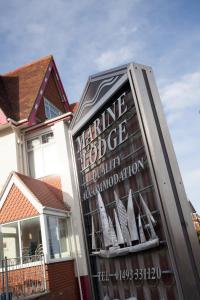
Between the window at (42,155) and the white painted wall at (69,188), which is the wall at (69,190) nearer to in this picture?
the white painted wall at (69,188)

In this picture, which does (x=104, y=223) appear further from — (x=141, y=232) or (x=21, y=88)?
(x=21, y=88)

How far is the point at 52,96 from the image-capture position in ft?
61.6

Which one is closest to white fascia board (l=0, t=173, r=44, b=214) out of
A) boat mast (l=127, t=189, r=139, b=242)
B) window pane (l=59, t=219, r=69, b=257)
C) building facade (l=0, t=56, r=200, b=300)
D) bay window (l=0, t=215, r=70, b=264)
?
bay window (l=0, t=215, r=70, b=264)

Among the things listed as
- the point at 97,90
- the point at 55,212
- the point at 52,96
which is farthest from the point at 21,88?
the point at 97,90

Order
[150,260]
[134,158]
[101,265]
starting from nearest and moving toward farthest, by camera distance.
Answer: [150,260] < [134,158] < [101,265]

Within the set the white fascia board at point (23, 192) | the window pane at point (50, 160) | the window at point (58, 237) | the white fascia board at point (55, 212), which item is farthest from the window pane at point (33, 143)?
the window at point (58, 237)

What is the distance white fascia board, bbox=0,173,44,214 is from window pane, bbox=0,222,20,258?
100cm

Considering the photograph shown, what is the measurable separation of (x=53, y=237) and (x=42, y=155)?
4.35 m

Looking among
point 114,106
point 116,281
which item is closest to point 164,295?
point 116,281

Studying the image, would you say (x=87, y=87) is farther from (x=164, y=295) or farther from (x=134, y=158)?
(x=164, y=295)

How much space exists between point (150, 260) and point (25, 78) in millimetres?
17411

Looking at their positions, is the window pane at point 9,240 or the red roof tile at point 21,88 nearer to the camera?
the window pane at point 9,240

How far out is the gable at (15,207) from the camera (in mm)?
11922

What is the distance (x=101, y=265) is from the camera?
3494 millimetres
